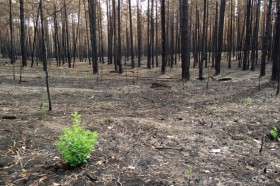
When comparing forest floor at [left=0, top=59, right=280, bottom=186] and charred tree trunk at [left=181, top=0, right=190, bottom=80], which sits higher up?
charred tree trunk at [left=181, top=0, right=190, bottom=80]

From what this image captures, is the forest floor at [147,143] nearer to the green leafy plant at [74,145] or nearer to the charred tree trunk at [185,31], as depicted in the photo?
the green leafy plant at [74,145]

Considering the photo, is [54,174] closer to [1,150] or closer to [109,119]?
[1,150]

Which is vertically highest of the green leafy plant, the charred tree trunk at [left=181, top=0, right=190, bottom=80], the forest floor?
the charred tree trunk at [left=181, top=0, right=190, bottom=80]

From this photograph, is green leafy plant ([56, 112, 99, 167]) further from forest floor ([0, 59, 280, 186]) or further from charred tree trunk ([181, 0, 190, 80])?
charred tree trunk ([181, 0, 190, 80])

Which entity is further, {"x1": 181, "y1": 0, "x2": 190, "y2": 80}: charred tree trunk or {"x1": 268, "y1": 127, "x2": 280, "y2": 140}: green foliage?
{"x1": 181, "y1": 0, "x2": 190, "y2": 80}: charred tree trunk

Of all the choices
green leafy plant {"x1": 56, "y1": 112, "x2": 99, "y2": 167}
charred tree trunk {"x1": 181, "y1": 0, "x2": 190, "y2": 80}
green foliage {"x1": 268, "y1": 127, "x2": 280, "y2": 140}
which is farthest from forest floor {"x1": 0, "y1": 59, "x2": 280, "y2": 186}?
charred tree trunk {"x1": 181, "y1": 0, "x2": 190, "y2": 80}

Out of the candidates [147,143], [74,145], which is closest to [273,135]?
[147,143]

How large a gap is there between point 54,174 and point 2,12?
30632 mm

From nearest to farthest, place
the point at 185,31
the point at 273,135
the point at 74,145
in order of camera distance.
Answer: the point at 74,145, the point at 273,135, the point at 185,31

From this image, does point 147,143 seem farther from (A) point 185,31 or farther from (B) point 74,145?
(A) point 185,31

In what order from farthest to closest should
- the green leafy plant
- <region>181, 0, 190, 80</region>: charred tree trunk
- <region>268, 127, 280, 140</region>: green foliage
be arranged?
<region>181, 0, 190, 80</region>: charred tree trunk, <region>268, 127, 280, 140</region>: green foliage, the green leafy plant

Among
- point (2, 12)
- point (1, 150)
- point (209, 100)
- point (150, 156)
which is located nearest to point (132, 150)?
point (150, 156)

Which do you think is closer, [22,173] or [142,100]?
[22,173]

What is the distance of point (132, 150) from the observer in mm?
3668
